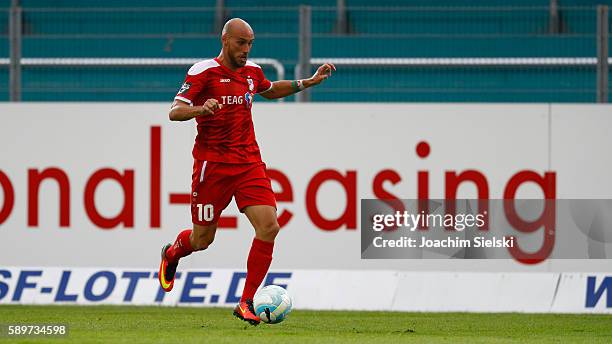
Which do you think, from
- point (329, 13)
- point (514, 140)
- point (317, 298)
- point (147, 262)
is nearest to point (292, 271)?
point (317, 298)

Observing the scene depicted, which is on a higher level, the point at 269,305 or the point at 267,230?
the point at 267,230

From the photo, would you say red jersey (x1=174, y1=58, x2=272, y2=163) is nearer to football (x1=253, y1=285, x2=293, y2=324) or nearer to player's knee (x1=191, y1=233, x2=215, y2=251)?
player's knee (x1=191, y1=233, x2=215, y2=251)

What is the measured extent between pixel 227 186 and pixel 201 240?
564 millimetres

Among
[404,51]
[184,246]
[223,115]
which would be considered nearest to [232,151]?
[223,115]

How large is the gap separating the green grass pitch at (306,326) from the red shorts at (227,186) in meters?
0.91

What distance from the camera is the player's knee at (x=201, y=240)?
32.5 ft

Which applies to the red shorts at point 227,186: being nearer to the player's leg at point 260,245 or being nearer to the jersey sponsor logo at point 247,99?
the player's leg at point 260,245

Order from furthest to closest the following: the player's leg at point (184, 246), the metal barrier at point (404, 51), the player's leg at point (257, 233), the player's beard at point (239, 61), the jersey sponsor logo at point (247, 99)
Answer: the metal barrier at point (404, 51)
the player's leg at point (184, 246)
the jersey sponsor logo at point (247, 99)
the player's beard at point (239, 61)
the player's leg at point (257, 233)

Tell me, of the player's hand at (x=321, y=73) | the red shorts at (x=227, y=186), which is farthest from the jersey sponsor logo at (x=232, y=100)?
the player's hand at (x=321, y=73)

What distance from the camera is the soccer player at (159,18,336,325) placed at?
9.36m

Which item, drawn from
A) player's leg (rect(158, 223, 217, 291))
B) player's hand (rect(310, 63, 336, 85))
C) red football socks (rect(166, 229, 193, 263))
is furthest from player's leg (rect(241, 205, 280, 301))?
player's hand (rect(310, 63, 336, 85))

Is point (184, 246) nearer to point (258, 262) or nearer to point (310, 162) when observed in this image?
point (258, 262)

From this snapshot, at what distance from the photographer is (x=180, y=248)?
33.7 feet

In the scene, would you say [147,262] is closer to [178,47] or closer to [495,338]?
[178,47]
